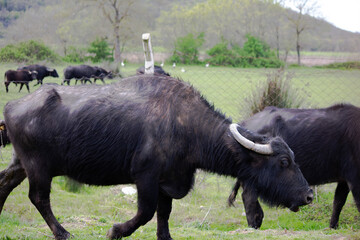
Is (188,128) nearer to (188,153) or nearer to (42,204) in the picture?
(188,153)

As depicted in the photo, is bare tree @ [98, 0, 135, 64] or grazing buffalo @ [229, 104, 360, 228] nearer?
grazing buffalo @ [229, 104, 360, 228]

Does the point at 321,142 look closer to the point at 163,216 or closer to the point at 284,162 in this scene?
the point at 284,162

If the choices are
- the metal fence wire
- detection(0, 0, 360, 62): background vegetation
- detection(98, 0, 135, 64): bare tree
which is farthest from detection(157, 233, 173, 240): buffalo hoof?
detection(98, 0, 135, 64): bare tree

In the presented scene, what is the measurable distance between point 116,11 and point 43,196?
2391 inches

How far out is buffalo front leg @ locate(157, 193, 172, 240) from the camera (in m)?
4.97

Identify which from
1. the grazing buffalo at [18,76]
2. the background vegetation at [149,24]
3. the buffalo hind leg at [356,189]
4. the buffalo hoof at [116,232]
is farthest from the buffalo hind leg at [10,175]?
the background vegetation at [149,24]

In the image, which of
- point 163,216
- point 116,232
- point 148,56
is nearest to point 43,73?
point 148,56

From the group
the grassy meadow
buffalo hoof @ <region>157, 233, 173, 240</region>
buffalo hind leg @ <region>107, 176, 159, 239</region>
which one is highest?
buffalo hind leg @ <region>107, 176, 159, 239</region>

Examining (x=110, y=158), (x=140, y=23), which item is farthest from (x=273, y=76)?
(x=140, y=23)

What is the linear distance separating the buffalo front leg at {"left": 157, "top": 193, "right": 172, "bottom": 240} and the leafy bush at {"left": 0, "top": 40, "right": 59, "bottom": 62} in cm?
2420

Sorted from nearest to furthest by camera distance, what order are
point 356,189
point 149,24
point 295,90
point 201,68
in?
1. point 356,189
2. point 295,90
3. point 201,68
4. point 149,24

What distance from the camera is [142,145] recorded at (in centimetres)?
447

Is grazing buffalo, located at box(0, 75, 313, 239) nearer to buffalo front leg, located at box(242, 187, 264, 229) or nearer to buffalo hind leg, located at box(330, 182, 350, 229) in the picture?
buffalo front leg, located at box(242, 187, 264, 229)

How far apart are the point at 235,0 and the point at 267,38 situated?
26562mm
